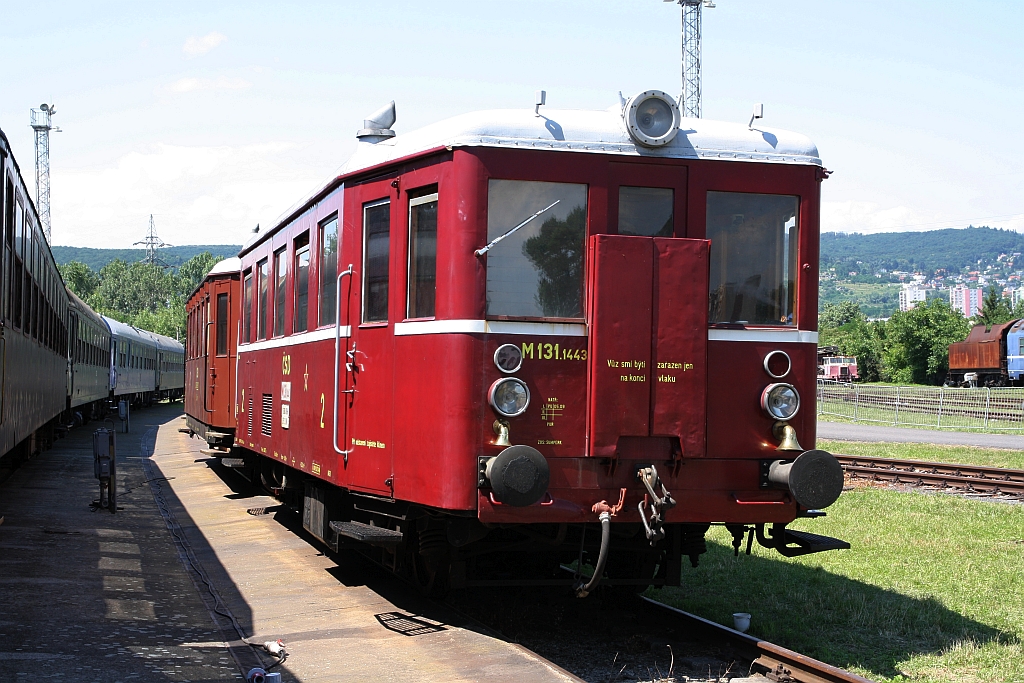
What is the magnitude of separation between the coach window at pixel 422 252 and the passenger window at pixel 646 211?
47.8 inches

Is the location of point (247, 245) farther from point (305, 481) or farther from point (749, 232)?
point (749, 232)

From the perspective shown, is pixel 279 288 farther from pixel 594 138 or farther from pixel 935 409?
pixel 935 409

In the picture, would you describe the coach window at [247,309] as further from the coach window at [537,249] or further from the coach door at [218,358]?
the coach window at [537,249]

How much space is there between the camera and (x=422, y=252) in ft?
22.1

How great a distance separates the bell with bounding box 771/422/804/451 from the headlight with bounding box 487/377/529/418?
168cm

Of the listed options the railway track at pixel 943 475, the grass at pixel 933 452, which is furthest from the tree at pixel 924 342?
the railway track at pixel 943 475

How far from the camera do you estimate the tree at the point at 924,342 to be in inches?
2758

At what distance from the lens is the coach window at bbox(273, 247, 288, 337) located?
10.1 metres

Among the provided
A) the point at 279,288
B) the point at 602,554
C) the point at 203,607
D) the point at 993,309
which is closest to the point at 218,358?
the point at 279,288

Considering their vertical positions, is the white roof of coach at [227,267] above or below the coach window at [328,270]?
above

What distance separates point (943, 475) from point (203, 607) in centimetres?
1297

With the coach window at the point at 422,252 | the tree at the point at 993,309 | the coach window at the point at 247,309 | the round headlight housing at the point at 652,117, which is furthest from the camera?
the tree at the point at 993,309

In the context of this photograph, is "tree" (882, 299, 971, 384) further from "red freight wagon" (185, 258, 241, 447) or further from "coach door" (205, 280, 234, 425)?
"coach door" (205, 280, 234, 425)

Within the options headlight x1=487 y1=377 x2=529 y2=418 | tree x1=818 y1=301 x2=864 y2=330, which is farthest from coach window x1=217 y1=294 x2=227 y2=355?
tree x1=818 y1=301 x2=864 y2=330
